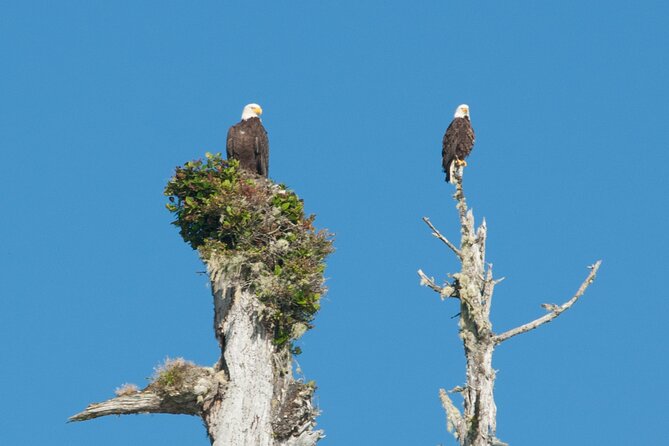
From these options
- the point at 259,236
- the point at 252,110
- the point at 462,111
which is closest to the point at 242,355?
the point at 259,236

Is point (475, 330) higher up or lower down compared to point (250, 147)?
lower down

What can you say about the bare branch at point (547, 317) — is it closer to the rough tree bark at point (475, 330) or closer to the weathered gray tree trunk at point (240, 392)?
the rough tree bark at point (475, 330)

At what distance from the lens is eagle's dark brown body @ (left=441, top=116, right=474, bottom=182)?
1959 centimetres

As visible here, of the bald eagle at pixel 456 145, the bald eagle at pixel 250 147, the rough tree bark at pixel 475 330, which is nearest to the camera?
the rough tree bark at pixel 475 330

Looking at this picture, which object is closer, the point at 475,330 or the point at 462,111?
the point at 475,330

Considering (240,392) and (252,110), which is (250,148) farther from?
(240,392)

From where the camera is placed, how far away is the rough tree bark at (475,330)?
12.1 metres

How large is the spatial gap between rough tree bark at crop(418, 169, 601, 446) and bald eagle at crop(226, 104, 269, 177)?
6.82 meters

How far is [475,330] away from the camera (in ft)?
41.3

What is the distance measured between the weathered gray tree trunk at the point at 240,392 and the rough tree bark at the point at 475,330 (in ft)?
→ 11.0

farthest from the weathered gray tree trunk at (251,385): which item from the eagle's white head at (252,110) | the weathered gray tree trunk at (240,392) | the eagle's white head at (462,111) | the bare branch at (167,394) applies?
the eagle's white head at (462,111)

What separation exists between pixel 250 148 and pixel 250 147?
18 mm

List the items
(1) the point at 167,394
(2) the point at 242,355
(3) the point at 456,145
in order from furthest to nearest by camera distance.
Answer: (3) the point at 456,145
(2) the point at 242,355
(1) the point at 167,394

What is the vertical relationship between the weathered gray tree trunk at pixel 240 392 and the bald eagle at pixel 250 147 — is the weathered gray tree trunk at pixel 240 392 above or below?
below
